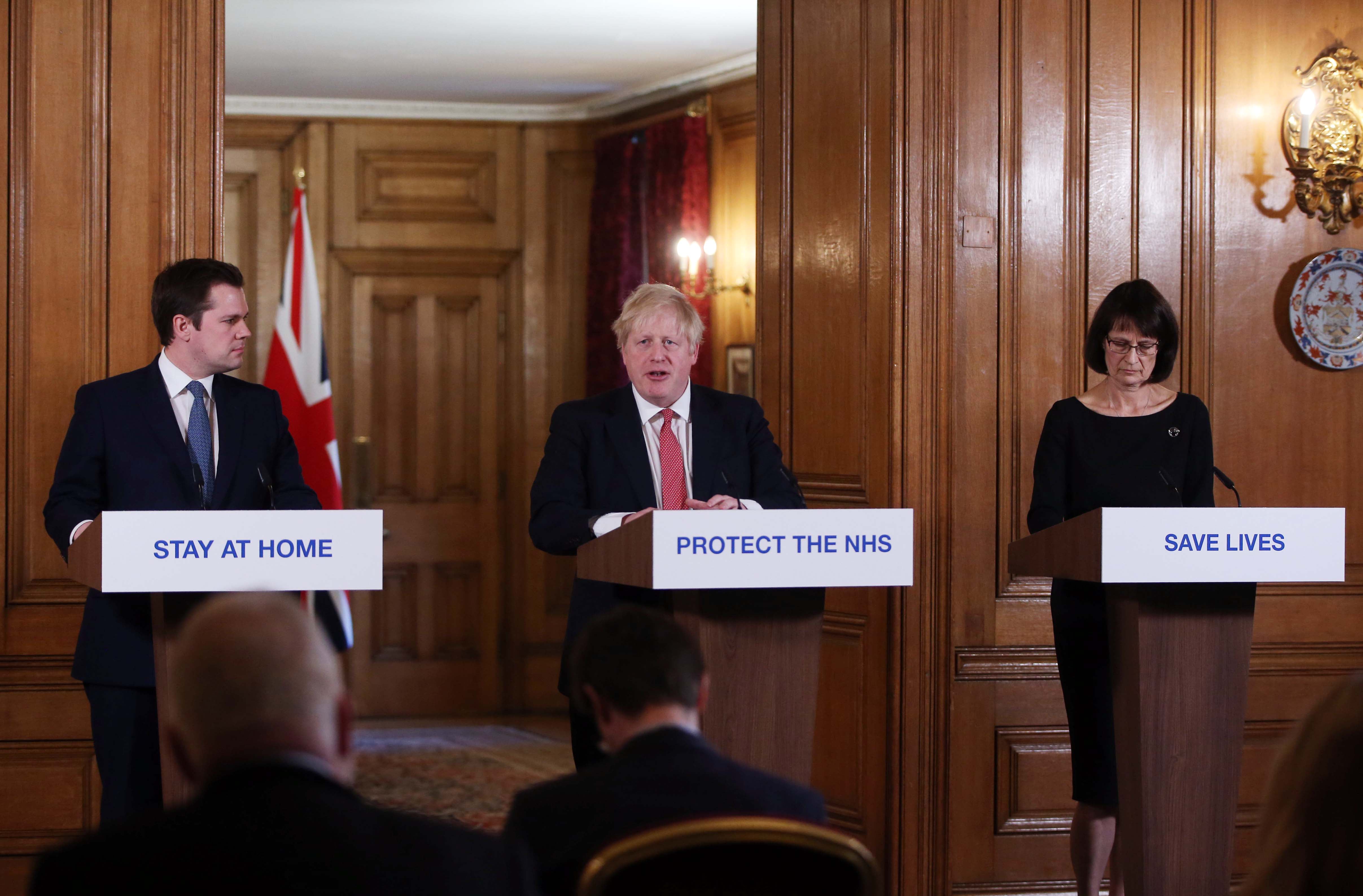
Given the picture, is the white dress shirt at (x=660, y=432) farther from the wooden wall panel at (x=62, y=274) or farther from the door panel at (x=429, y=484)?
the door panel at (x=429, y=484)

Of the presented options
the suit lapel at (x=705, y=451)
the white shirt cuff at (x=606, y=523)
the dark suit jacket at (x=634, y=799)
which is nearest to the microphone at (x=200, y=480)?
the white shirt cuff at (x=606, y=523)

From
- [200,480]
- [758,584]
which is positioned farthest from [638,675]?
[200,480]

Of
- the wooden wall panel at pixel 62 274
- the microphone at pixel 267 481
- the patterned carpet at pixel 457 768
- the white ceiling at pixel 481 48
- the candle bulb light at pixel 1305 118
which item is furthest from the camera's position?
the white ceiling at pixel 481 48

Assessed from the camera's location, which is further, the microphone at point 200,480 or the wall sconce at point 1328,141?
the wall sconce at point 1328,141

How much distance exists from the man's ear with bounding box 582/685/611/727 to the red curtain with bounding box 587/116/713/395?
5825 millimetres

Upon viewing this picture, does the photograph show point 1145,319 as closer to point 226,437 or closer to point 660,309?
point 660,309

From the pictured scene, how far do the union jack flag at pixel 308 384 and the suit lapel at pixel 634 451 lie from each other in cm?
358

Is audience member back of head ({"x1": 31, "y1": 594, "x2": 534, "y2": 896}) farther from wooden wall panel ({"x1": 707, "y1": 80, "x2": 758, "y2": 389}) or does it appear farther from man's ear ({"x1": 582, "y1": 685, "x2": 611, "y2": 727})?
wooden wall panel ({"x1": 707, "y1": 80, "x2": 758, "y2": 389})

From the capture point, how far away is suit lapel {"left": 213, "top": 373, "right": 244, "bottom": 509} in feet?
10.7

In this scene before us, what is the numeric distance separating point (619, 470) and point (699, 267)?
14.8ft

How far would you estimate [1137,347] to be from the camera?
354 centimetres

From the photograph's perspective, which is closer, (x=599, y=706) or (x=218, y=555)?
(x=599, y=706)

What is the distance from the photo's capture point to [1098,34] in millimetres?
4535

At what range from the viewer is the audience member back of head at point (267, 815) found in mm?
1315
